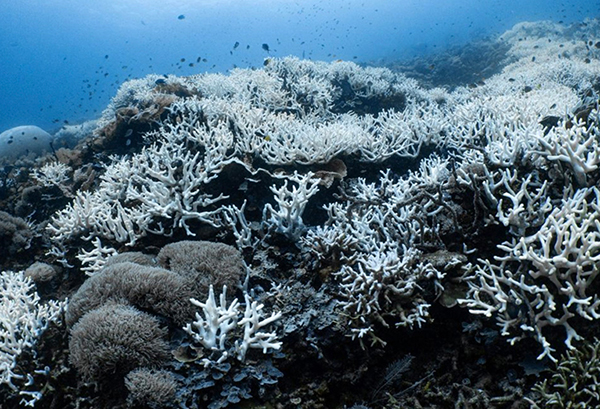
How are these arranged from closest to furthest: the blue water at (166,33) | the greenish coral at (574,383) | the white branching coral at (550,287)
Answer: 1. the greenish coral at (574,383)
2. the white branching coral at (550,287)
3. the blue water at (166,33)

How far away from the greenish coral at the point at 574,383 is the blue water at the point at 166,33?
9210 centimetres

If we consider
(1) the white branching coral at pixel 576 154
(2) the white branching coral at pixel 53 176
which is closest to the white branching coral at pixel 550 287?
(1) the white branching coral at pixel 576 154

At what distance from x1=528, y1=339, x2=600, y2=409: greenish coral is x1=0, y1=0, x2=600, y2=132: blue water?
92.1 m

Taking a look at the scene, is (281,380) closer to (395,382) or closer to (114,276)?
(395,382)

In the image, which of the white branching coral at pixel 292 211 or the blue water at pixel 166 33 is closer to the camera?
the white branching coral at pixel 292 211

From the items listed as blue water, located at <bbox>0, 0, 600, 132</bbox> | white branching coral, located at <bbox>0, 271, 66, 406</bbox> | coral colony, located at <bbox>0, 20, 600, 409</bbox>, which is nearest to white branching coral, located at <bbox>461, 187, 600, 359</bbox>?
coral colony, located at <bbox>0, 20, 600, 409</bbox>

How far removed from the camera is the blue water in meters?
93.4

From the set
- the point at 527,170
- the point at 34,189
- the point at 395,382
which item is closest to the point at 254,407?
the point at 395,382

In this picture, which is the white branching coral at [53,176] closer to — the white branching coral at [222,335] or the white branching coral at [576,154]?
the white branching coral at [222,335]

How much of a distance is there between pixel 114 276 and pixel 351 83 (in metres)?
9.22

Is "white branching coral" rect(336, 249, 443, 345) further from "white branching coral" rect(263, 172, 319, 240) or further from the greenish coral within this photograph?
"white branching coral" rect(263, 172, 319, 240)

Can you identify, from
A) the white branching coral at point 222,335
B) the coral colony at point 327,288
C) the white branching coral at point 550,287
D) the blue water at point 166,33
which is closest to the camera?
the white branching coral at point 550,287

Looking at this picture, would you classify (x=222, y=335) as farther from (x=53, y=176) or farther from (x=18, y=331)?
(x=53, y=176)

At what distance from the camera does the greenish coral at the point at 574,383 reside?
83.6 inches
